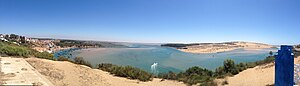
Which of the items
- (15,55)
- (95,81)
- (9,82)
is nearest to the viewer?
(9,82)

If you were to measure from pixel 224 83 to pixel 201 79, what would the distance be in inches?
62.4

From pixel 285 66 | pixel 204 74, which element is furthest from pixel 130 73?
pixel 285 66

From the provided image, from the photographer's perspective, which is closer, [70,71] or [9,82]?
[9,82]

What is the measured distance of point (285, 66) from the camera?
891cm

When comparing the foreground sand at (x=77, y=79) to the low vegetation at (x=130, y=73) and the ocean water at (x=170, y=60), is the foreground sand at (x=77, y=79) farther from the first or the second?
the ocean water at (x=170, y=60)

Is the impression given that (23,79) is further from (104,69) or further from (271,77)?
(271,77)

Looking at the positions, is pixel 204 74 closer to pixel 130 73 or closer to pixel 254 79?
pixel 254 79

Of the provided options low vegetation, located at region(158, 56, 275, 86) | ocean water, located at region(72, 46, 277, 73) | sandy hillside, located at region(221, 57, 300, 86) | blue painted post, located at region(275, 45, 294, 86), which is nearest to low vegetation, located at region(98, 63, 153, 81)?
low vegetation, located at region(158, 56, 275, 86)

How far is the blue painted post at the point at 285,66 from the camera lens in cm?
884

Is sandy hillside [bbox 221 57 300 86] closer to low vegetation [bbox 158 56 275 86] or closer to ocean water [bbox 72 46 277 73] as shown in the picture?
low vegetation [bbox 158 56 275 86]

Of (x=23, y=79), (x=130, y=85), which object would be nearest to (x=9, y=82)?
(x=23, y=79)

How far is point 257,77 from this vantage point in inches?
691

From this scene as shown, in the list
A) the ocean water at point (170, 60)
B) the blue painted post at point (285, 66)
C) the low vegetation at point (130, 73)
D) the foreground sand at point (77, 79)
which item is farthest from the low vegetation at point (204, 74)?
the ocean water at point (170, 60)

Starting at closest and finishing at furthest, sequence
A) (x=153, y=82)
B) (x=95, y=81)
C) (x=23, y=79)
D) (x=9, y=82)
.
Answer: (x=9, y=82), (x=23, y=79), (x=95, y=81), (x=153, y=82)
